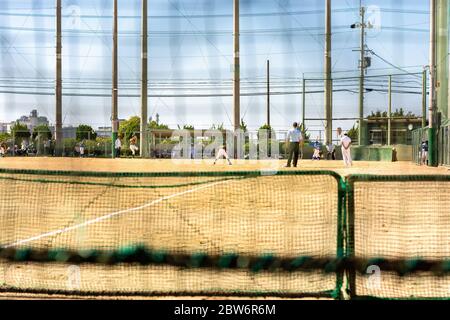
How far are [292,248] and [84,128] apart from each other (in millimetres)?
40825

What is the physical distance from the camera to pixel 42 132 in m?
41.7

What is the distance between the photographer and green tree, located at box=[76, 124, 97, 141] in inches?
1759

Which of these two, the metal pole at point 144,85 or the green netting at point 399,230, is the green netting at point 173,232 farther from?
the metal pole at point 144,85

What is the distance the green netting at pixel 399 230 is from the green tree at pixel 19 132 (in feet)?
125

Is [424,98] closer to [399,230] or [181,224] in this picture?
[399,230]

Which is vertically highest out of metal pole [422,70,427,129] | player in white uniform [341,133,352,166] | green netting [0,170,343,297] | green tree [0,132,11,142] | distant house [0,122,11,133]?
metal pole [422,70,427,129]

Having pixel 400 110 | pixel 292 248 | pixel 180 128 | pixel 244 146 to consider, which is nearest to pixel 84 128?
pixel 180 128

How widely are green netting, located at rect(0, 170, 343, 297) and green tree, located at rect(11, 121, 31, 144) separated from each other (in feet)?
115

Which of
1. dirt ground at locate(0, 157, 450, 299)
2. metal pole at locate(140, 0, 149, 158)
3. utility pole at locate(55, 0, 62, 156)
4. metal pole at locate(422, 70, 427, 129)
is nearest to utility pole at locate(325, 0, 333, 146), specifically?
metal pole at locate(422, 70, 427, 129)

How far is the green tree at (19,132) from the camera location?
43.1m

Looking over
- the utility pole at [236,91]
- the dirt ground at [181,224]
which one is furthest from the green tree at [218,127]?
the dirt ground at [181,224]

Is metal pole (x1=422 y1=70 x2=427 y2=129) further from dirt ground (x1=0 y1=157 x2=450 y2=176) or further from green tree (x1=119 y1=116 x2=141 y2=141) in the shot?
green tree (x1=119 y1=116 x2=141 y2=141)

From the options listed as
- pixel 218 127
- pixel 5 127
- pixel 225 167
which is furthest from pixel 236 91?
pixel 5 127

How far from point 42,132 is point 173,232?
36.4 m
